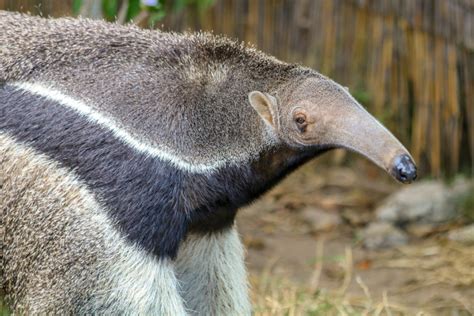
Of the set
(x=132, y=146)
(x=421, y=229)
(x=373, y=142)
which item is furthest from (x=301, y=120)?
(x=421, y=229)

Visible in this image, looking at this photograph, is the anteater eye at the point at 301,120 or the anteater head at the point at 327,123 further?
the anteater eye at the point at 301,120

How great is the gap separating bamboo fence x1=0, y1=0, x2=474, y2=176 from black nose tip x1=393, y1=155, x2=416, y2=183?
508cm

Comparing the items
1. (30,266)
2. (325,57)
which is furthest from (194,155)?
(325,57)

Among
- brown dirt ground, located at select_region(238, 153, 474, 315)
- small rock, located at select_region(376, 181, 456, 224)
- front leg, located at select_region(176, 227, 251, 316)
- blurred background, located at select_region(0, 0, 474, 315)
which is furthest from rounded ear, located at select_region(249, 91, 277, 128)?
small rock, located at select_region(376, 181, 456, 224)

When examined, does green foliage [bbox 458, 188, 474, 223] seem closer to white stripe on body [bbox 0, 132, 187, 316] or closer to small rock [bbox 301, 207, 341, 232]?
small rock [bbox 301, 207, 341, 232]

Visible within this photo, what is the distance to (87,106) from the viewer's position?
5.46 m

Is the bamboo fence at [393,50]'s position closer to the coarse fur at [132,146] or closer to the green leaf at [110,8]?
the green leaf at [110,8]

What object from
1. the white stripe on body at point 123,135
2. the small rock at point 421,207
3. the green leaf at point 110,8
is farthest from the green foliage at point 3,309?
the small rock at point 421,207

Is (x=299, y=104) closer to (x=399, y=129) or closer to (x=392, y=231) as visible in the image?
(x=392, y=231)

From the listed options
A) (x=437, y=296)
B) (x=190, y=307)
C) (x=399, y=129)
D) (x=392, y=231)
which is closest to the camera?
(x=190, y=307)

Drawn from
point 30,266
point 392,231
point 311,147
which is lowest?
point 392,231

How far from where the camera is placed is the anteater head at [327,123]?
493 cm

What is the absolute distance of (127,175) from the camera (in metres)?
5.32

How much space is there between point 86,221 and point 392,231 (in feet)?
15.7
